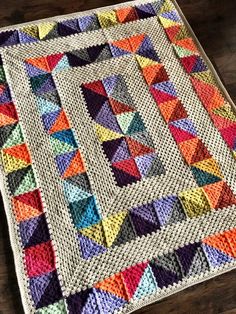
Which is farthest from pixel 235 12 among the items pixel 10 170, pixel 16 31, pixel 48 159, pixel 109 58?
pixel 10 170

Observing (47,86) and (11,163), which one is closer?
(11,163)

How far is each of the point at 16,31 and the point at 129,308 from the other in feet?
3.30

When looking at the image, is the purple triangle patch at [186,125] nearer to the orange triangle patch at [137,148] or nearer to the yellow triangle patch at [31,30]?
the orange triangle patch at [137,148]

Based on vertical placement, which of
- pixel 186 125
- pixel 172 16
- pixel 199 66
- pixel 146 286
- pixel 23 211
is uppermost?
pixel 172 16

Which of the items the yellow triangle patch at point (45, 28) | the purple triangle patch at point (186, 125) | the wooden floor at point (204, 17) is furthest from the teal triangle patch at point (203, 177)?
the yellow triangle patch at point (45, 28)

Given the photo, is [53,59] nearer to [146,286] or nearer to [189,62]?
[189,62]

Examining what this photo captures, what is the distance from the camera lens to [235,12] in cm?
162

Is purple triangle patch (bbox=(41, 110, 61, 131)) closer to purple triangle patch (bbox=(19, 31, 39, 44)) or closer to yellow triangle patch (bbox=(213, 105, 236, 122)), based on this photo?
purple triangle patch (bbox=(19, 31, 39, 44))

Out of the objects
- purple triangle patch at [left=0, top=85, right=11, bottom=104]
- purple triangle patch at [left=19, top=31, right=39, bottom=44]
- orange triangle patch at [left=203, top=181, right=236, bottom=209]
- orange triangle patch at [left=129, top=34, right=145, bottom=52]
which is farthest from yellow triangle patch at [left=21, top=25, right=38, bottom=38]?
orange triangle patch at [left=203, top=181, right=236, bottom=209]

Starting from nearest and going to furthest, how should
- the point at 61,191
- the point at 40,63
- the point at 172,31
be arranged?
1. the point at 61,191
2. the point at 40,63
3. the point at 172,31

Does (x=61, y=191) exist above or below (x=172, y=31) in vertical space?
below

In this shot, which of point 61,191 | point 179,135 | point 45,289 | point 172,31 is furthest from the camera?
point 172,31

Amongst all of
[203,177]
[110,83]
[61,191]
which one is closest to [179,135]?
[203,177]

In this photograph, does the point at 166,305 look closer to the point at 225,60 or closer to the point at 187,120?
the point at 187,120
